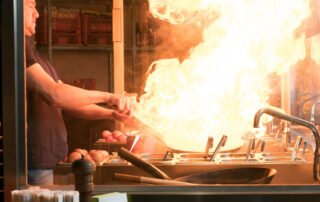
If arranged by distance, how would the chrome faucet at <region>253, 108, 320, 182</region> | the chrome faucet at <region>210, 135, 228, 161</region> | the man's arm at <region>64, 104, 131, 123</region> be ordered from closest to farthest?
the chrome faucet at <region>253, 108, 320, 182</region>, the man's arm at <region>64, 104, 131, 123</region>, the chrome faucet at <region>210, 135, 228, 161</region>

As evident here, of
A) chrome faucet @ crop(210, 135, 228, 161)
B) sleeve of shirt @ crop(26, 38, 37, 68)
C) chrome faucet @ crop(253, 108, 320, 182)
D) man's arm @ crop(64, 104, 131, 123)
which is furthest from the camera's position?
chrome faucet @ crop(210, 135, 228, 161)

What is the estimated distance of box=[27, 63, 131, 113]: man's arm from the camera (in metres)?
2.18

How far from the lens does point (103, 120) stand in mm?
2398

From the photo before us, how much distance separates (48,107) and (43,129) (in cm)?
10

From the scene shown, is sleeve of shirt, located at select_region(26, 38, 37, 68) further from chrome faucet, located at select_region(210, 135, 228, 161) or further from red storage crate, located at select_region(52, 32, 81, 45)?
chrome faucet, located at select_region(210, 135, 228, 161)

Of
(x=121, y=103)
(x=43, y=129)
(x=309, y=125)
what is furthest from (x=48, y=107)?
(x=309, y=125)

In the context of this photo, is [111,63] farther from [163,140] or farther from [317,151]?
[317,151]

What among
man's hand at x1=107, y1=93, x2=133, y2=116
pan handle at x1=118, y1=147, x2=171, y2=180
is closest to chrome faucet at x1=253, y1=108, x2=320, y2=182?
pan handle at x1=118, y1=147, x2=171, y2=180

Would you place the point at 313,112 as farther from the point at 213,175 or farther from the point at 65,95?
the point at 65,95

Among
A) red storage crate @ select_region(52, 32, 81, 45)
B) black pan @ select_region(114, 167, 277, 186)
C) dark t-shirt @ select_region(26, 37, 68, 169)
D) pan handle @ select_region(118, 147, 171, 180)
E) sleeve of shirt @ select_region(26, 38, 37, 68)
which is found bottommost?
black pan @ select_region(114, 167, 277, 186)

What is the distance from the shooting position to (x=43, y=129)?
7.37 feet

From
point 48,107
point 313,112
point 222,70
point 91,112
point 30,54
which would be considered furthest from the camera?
point 222,70

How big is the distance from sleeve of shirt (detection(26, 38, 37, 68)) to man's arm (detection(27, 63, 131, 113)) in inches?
0.8

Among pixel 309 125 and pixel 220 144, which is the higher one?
pixel 309 125
